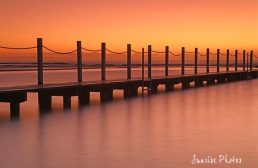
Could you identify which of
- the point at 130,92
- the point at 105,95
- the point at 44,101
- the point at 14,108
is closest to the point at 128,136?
the point at 14,108

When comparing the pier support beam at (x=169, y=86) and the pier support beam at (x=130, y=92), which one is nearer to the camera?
the pier support beam at (x=130, y=92)

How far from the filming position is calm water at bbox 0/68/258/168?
5652mm

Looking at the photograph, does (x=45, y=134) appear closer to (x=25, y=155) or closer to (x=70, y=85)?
(x=25, y=155)

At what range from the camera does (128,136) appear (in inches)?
287

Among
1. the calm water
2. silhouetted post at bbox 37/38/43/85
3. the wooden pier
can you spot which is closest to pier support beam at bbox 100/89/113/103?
the wooden pier

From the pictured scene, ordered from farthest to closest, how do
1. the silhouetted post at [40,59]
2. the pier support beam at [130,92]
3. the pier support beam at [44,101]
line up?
the pier support beam at [130,92] < the silhouetted post at [40,59] < the pier support beam at [44,101]

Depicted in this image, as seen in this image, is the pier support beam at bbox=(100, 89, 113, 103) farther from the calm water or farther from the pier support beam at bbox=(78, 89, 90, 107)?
the calm water

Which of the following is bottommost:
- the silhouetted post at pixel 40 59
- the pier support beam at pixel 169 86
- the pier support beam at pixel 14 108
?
the pier support beam at pixel 169 86

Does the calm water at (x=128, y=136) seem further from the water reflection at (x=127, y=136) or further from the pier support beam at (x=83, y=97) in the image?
the pier support beam at (x=83, y=97)

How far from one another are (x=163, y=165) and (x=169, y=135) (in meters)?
2.00

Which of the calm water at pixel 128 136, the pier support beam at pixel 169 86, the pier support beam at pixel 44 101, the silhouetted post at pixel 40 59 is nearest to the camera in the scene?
the calm water at pixel 128 136

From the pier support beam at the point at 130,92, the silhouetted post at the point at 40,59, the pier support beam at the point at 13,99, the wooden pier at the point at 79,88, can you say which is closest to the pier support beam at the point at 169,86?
the wooden pier at the point at 79,88

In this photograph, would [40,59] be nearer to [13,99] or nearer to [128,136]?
[13,99]

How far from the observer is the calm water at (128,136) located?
223 inches
